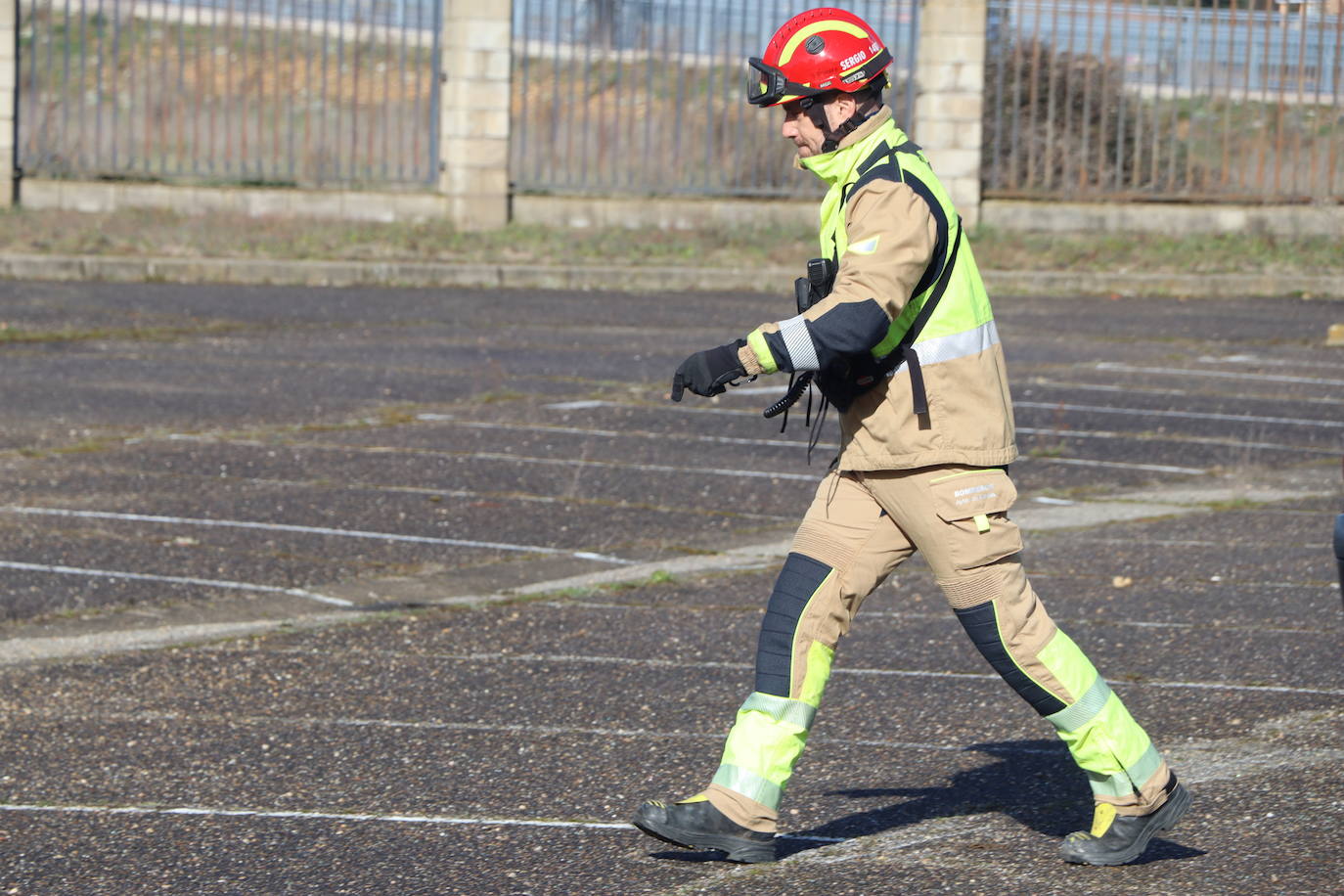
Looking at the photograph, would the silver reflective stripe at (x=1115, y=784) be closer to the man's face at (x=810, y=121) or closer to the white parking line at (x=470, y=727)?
the white parking line at (x=470, y=727)

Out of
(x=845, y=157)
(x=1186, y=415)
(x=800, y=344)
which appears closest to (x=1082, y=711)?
(x=800, y=344)

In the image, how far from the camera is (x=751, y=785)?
4.18 meters

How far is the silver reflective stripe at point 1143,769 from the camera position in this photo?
4184 millimetres

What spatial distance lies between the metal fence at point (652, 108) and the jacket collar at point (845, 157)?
53.7 ft

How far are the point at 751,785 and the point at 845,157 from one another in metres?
1.38

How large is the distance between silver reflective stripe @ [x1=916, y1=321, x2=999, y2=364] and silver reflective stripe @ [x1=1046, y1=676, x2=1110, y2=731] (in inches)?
30.5

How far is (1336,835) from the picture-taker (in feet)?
14.5

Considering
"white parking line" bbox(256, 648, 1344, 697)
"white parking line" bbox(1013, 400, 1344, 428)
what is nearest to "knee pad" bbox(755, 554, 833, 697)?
"white parking line" bbox(256, 648, 1344, 697)

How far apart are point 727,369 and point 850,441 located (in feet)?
1.34

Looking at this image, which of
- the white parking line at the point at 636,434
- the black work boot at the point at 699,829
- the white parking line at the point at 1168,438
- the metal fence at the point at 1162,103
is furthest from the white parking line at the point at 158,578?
the metal fence at the point at 1162,103

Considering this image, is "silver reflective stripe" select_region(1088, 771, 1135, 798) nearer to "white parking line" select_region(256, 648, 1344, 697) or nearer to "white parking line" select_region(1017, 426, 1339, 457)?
"white parking line" select_region(256, 648, 1344, 697)

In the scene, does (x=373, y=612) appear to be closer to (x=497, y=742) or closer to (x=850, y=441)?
(x=497, y=742)

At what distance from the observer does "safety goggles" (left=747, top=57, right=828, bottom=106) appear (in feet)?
13.7

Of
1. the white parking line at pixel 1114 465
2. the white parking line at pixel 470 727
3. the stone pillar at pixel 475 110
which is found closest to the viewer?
the white parking line at pixel 470 727
